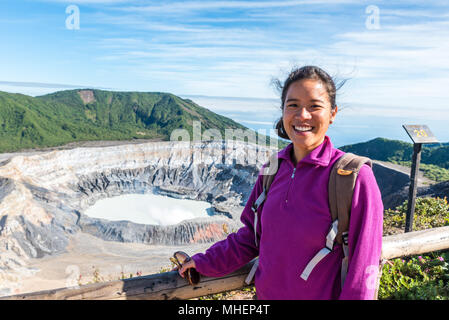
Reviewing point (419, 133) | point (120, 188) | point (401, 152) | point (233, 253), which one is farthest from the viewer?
point (401, 152)

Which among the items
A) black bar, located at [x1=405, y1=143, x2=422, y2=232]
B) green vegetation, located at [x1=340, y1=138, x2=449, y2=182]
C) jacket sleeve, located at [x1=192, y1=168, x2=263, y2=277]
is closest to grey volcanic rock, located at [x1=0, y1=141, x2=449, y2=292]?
green vegetation, located at [x1=340, y1=138, x2=449, y2=182]

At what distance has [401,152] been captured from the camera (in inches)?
2557

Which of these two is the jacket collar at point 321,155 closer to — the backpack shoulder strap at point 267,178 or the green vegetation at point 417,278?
the backpack shoulder strap at point 267,178

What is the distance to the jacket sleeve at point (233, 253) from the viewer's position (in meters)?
3.26

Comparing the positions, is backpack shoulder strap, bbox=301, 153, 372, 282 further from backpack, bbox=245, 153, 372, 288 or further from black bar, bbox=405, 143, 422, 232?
black bar, bbox=405, 143, 422, 232

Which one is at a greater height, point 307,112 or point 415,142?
point 307,112

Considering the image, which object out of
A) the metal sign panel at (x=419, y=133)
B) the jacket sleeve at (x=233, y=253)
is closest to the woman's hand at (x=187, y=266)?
the jacket sleeve at (x=233, y=253)

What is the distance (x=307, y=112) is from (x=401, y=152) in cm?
7007

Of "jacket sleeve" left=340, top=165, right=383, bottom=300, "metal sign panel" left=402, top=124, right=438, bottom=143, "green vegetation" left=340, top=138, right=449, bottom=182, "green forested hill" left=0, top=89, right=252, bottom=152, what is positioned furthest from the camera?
"green forested hill" left=0, top=89, right=252, bottom=152

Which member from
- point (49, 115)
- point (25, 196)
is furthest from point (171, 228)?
point (49, 115)

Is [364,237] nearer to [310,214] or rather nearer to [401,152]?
[310,214]

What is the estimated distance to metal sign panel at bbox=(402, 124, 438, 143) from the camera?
8.62 m

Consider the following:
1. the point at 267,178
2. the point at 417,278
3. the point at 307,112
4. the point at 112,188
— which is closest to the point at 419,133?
the point at 417,278

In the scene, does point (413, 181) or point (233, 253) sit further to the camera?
point (413, 181)
